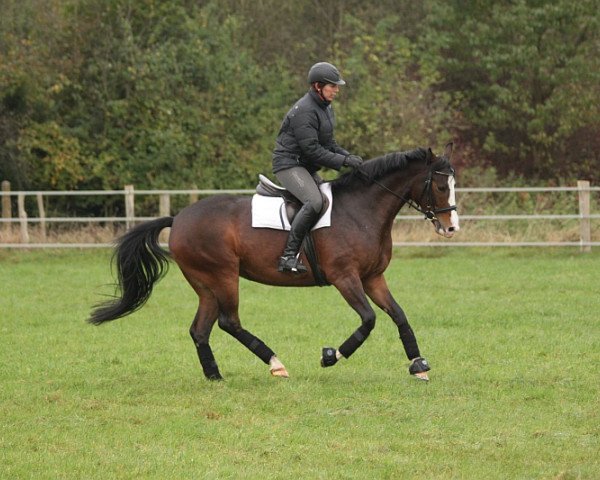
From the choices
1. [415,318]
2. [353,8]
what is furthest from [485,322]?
[353,8]

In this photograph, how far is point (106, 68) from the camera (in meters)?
26.5

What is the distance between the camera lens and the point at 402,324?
915cm

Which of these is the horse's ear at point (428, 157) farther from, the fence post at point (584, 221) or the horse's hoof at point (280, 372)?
the fence post at point (584, 221)

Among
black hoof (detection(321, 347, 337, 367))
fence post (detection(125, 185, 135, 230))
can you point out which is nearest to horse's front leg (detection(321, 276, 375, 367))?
black hoof (detection(321, 347, 337, 367))

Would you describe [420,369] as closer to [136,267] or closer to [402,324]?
[402,324]

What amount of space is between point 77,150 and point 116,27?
3109mm

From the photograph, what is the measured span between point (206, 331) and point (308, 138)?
185 centimetres

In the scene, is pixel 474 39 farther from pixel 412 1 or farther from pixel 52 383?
pixel 52 383

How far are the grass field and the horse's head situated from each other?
1283 millimetres

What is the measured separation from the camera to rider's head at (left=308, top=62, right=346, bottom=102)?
906cm

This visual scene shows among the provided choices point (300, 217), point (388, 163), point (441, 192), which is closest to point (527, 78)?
point (388, 163)

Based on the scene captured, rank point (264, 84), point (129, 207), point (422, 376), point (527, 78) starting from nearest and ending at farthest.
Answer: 1. point (422, 376)
2. point (129, 207)
3. point (527, 78)
4. point (264, 84)

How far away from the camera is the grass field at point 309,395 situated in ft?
21.5

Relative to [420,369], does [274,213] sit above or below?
above
